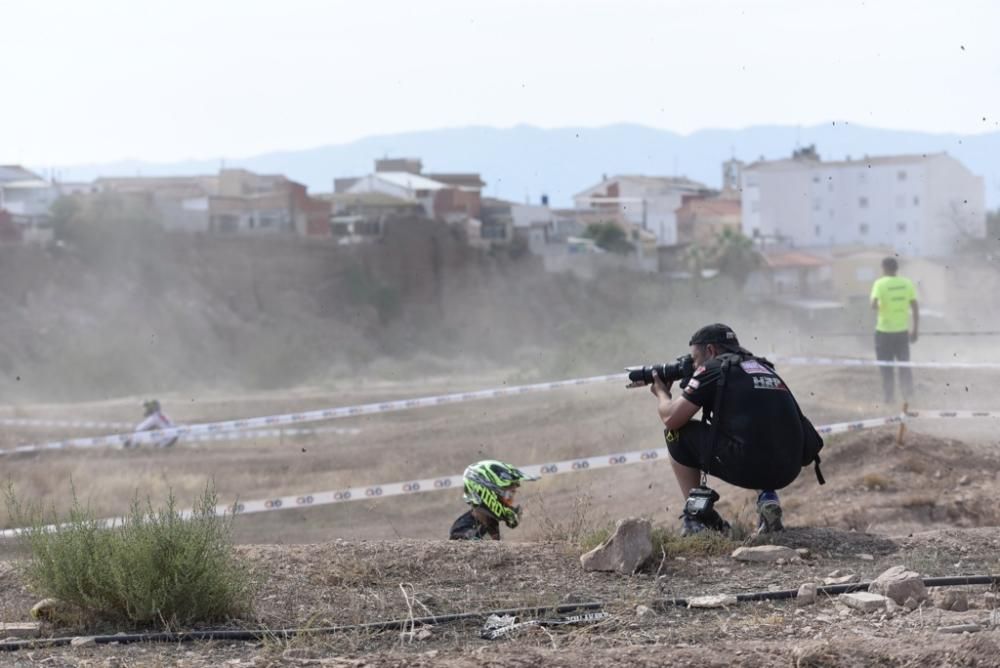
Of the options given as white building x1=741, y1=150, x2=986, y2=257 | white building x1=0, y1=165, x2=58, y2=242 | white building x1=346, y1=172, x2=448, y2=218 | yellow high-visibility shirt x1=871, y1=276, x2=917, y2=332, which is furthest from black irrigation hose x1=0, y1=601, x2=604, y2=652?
white building x1=741, y1=150, x2=986, y2=257

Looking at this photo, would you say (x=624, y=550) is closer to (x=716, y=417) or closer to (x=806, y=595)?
(x=806, y=595)

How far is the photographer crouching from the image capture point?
812 cm

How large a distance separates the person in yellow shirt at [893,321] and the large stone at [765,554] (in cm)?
988

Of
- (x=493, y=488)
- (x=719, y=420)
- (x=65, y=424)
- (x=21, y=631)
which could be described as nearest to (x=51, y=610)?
(x=21, y=631)

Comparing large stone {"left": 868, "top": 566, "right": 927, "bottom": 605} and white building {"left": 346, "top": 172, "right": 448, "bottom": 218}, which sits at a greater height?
white building {"left": 346, "top": 172, "right": 448, "bottom": 218}

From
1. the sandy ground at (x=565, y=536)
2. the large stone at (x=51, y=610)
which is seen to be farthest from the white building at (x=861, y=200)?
the large stone at (x=51, y=610)

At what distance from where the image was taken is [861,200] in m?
95.2

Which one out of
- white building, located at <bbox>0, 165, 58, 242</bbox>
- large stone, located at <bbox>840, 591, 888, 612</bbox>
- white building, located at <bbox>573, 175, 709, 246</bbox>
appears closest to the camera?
large stone, located at <bbox>840, 591, 888, 612</bbox>

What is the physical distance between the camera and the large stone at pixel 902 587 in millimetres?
6715

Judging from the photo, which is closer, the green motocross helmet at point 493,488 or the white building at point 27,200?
the green motocross helmet at point 493,488

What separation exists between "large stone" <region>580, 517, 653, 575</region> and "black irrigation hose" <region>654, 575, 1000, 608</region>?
0.63 metres

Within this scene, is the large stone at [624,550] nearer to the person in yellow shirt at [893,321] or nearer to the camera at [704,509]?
the camera at [704,509]

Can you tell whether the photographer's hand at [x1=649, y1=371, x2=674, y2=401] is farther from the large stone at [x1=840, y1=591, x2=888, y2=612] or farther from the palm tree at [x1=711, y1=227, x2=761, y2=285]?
the palm tree at [x1=711, y1=227, x2=761, y2=285]

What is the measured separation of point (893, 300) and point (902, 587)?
36.0ft
